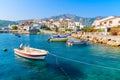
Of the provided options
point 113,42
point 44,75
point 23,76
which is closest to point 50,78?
point 44,75

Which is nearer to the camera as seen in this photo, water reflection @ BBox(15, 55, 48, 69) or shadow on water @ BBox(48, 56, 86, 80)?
shadow on water @ BBox(48, 56, 86, 80)

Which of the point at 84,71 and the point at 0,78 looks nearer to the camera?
the point at 0,78

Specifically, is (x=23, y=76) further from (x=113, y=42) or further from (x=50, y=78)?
(x=113, y=42)

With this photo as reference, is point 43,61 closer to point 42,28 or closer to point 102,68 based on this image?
point 102,68

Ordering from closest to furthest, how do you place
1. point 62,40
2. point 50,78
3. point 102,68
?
point 50,78 → point 102,68 → point 62,40

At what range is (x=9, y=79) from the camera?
2228cm

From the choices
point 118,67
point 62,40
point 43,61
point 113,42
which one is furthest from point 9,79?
point 62,40

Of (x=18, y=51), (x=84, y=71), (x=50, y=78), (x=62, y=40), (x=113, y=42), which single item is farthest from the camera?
(x=62, y=40)

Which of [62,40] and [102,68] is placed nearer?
[102,68]

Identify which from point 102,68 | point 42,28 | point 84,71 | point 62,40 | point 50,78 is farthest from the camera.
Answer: point 42,28

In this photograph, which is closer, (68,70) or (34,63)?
(68,70)

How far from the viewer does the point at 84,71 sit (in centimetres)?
2553

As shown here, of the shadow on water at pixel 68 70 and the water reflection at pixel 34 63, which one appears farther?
the water reflection at pixel 34 63

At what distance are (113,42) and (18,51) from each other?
29015 millimetres
